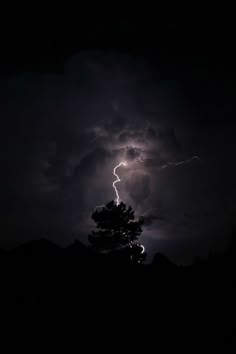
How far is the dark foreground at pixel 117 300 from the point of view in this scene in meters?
9.09

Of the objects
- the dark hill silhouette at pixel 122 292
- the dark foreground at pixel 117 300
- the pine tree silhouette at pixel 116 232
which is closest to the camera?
the dark foreground at pixel 117 300

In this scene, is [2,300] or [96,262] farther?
[96,262]

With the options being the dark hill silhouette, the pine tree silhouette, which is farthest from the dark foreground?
the pine tree silhouette

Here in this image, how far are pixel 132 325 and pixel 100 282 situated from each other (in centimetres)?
292

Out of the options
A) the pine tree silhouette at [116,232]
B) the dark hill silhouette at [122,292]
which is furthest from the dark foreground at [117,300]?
the pine tree silhouette at [116,232]

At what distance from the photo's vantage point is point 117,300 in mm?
10969

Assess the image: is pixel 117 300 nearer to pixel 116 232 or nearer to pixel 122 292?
pixel 122 292

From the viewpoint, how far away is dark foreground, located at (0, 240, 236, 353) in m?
9.09

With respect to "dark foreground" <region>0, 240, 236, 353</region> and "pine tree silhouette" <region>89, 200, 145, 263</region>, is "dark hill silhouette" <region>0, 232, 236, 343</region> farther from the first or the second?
"pine tree silhouette" <region>89, 200, 145, 263</region>

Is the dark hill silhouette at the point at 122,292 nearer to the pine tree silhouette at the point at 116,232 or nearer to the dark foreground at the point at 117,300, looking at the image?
the dark foreground at the point at 117,300

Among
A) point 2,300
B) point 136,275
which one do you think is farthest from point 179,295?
point 2,300

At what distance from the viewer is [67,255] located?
14.8 meters

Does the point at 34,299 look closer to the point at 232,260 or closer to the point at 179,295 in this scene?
the point at 179,295

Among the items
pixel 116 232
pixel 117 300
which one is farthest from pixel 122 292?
pixel 116 232
